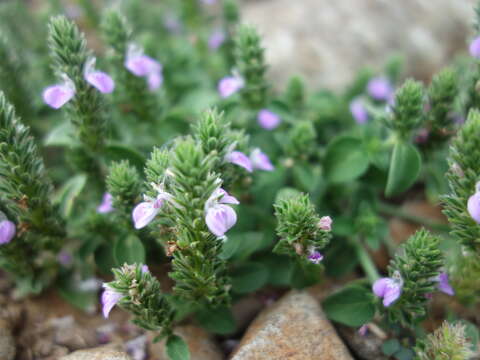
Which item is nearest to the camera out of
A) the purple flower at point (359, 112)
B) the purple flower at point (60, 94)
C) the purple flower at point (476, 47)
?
the purple flower at point (60, 94)

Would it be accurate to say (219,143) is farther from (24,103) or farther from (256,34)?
(24,103)

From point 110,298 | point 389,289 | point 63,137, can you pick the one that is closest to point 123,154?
point 63,137

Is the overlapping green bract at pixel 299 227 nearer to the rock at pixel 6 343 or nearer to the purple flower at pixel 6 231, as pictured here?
the purple flower at pixel 6 231

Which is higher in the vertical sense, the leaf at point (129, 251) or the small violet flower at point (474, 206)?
the leaf at point (129, 251)

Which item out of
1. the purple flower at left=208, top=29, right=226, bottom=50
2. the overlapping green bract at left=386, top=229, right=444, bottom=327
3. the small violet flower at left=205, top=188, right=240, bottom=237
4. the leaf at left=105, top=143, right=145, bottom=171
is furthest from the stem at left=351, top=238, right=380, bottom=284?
the purple flower at left=208, top=29, right=226, bottom=50

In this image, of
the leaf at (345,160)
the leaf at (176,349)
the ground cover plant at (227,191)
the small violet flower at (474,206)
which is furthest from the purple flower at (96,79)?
the small violet flower at (474,206)

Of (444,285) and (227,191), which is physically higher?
(227,191)

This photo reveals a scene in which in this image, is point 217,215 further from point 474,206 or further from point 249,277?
point 474,206
